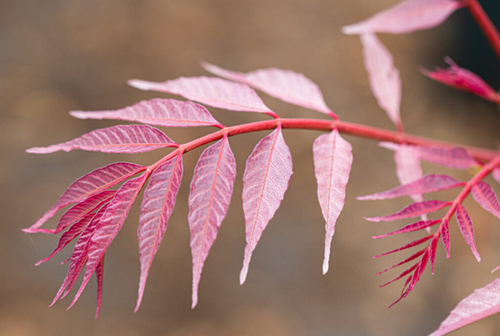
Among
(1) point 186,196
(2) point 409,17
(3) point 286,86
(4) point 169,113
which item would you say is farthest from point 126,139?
(1) point 186,196

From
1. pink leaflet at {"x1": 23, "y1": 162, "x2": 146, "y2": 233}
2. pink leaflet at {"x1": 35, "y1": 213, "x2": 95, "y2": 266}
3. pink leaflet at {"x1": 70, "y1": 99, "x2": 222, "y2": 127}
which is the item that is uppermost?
pink leaflet at {"x1": 70, "y1": 99, "x2": 222, "y2": 127}

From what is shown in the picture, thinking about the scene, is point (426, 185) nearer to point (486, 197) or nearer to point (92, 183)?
point (486, 197)

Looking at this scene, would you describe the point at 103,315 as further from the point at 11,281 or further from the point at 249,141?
the point at 249,141

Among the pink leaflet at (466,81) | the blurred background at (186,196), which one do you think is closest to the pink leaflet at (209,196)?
the pink leaflet at (466,81)

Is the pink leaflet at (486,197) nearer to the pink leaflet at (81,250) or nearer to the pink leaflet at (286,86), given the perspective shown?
the pink leaflet at (286,86)

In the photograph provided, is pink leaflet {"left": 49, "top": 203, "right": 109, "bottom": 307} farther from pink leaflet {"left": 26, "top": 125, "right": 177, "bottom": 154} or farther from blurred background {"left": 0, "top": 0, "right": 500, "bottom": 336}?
blurred background {"left": 0, "top": 0, "right": 500, "bottom": 336}

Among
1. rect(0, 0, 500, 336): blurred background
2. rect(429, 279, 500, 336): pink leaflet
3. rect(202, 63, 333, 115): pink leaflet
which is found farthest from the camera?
rect(0, 0, 500, 336): blurred background

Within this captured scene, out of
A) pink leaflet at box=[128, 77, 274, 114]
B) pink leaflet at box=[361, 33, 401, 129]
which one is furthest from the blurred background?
pink leaflet at box=[128, 77, 274, 114]

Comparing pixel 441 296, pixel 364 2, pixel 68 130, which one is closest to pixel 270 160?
pixel 68 130
